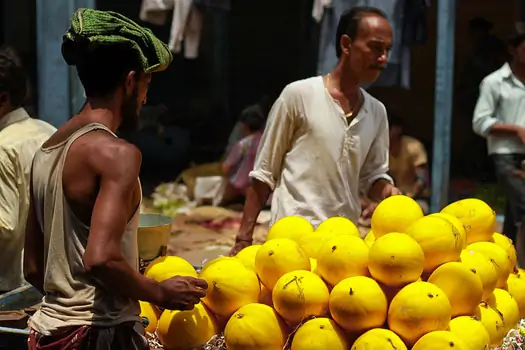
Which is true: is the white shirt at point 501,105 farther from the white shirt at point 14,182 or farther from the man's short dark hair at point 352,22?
the white shirt at point 14,182

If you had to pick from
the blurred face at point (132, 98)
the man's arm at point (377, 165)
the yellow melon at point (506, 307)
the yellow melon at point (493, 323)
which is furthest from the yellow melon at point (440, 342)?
the man's arm at point (377, 165)

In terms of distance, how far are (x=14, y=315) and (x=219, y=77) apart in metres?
8.72

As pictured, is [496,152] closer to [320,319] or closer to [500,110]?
[500,110]

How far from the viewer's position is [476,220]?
2645mm

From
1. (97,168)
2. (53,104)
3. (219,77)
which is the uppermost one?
(97,168)

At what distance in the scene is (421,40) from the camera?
691 cm

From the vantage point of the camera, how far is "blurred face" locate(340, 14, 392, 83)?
3537mm

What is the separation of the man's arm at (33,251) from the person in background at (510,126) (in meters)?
4.15

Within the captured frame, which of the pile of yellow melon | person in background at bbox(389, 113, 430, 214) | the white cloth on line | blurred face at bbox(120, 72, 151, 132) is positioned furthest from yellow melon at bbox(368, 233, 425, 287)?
person in background at bbox(389, 113, 430, 214)

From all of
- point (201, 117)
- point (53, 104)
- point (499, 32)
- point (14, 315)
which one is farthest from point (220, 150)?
point (14, 315)

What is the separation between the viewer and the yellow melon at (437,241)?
2.30 metres

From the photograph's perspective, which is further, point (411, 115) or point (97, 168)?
point (411, 115)

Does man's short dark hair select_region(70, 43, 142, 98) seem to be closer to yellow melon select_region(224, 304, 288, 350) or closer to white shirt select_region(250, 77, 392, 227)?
yellow melon select_region(224, 304, 288, 350)

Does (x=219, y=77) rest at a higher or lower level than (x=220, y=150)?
higher
